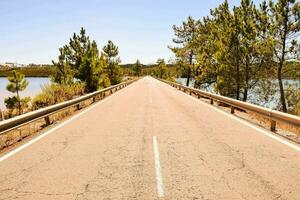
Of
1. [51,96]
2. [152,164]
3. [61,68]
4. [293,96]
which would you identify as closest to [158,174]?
[152,164]

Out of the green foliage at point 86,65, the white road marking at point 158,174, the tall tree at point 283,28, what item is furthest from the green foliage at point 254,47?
the white road marking at point 158,174

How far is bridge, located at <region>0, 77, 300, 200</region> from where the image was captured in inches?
183

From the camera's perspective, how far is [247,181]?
5.08 m

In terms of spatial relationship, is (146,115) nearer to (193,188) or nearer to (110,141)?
Result: (110,141)

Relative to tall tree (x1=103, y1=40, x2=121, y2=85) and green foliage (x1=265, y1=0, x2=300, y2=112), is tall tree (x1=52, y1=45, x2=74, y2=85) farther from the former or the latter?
green foliage (x1=265, y1=0, x2=300, y2=112)

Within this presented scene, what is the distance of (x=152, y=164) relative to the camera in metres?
6.02

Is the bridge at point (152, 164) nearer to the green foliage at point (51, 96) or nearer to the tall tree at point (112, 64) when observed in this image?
the green foliage at point (51, 96)

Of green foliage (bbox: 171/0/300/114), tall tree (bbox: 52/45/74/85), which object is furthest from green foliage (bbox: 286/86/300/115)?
tall tree (bbox: 52/45/74/85)

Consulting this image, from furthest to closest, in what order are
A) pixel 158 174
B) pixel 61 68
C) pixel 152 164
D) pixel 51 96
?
pixel 61 68 → pixel 51 96 → pixel 152 164 → pixel 158 174

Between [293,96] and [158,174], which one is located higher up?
[158,174]

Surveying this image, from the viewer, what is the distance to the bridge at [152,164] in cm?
466

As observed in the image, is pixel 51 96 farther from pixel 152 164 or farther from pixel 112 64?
pixel 112 64

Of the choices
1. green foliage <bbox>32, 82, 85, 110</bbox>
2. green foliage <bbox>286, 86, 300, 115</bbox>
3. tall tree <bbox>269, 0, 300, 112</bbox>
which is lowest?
green foliage <bbox>286, 86, 300, 115</bbox>

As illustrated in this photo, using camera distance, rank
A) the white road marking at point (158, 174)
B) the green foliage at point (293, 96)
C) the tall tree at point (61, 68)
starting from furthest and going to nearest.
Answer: the tall tree at point (61, 68), the green foliage at point (293, 96), the white road marking at point (158, 174)
